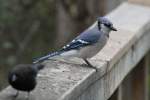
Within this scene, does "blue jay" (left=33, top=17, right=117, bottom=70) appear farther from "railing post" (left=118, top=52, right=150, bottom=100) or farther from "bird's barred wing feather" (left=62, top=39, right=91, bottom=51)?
"railing post" (left=118, top=52, right=150, bottom=100)

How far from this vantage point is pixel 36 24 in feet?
31.5

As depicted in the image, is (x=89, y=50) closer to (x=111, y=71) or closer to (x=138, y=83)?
(x=111, y=71)

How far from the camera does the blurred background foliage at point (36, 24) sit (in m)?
7.29

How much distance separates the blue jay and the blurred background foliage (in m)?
3.24

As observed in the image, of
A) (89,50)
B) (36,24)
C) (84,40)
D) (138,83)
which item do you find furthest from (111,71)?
(36,24)

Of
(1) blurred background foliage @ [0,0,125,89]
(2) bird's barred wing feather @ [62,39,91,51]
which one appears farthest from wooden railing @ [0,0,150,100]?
(1) blurred background foliage @ [0,0,125,89]

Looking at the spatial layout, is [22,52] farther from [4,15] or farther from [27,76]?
[27,76]

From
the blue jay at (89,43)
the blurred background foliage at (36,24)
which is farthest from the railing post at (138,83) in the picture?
the blurred background foliage at (36,24)

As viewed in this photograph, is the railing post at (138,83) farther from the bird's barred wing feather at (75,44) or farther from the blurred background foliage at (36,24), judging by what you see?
the blurred background foliage at (36,24)

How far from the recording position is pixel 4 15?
328 inches

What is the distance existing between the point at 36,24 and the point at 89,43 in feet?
19.4

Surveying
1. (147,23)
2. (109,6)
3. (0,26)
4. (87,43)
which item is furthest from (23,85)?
(0,26)

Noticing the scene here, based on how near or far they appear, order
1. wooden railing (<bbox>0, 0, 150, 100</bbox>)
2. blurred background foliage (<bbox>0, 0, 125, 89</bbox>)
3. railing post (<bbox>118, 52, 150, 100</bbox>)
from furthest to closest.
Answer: blurred background foliage (<bbox>0, 0, 125, 89</bbox>) → railing post (<bbox>118, 52, 150, 100</bbox>) → wooden railing (<bbox>0, 0, 150, 100</bbox>)

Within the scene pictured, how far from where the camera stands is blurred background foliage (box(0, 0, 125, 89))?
23.9 feet
